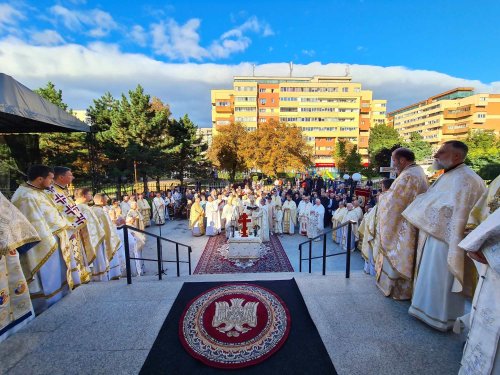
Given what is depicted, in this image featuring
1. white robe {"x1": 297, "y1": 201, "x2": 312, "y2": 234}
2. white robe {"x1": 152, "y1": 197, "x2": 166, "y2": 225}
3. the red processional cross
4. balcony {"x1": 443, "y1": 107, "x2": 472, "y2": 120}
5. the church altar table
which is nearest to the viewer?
the red processional cross

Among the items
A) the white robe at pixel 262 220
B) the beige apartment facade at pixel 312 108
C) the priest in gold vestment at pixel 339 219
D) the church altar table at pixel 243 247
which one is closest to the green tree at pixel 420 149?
the beige apartment facade at pixel 312 108

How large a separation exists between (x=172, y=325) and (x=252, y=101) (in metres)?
59.8

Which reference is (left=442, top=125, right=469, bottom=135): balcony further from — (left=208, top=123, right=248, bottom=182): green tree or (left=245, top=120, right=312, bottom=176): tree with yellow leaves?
(left=208, top=123, right=248, bottom=182): green tree

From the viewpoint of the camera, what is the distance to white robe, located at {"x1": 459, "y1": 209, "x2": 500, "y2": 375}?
5.82ft

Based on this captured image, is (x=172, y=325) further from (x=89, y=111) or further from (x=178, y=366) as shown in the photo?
(x=89, y=111)

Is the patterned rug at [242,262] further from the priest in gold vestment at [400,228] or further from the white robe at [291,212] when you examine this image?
the priest in gold vestment at [400,228]

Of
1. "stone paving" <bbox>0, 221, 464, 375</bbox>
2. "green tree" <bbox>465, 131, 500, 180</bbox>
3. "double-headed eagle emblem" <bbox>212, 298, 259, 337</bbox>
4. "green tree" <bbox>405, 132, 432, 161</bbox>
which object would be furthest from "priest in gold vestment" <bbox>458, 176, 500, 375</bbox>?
"green tree" <bbox>405, 132, 432, 161</bbox>

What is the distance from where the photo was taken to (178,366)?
7.83ft

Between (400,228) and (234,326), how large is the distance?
2.34 meters

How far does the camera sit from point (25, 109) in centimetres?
531

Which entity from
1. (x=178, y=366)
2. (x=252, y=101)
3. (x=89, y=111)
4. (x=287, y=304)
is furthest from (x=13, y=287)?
(x=252, y=101)

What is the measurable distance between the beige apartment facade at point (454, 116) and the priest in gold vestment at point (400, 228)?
65640mm

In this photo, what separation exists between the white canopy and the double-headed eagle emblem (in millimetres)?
5263

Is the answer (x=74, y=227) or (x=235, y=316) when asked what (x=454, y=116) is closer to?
(x=235, y=316)
